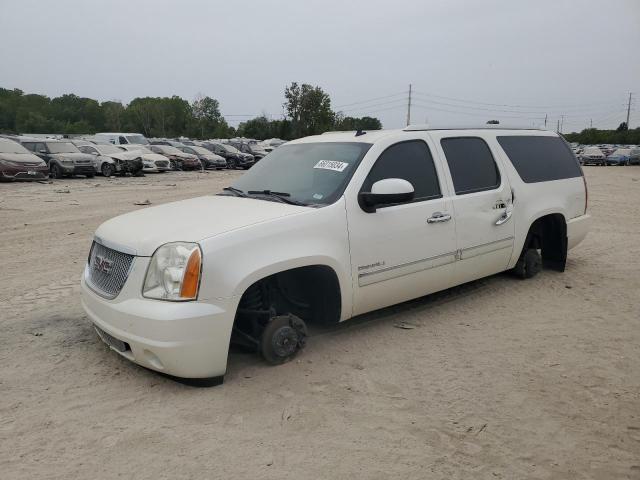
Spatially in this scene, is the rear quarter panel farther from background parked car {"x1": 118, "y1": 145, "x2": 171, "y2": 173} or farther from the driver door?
background parked car {"x1": 118, "y1": 145, "x2": 171, "y2": 173}

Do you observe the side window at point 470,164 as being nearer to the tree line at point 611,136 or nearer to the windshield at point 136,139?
the windshield at point 136,139

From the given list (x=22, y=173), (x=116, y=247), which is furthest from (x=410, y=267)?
(x=22, y=173)

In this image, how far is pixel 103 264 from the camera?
3.72 meters

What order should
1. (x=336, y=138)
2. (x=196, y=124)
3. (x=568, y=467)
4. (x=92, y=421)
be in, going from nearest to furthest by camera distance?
(x=568, y=467)
(x=92, y=421)
(x=336, y=138)
(x=196, y=124)

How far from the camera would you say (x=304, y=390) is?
11.4 feet

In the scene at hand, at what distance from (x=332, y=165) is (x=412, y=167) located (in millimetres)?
734

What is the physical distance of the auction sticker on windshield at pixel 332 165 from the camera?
423cm

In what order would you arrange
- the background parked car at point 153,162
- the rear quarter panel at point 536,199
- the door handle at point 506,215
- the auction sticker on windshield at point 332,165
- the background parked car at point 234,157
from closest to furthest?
the auction sticker on windshield at point 332,165
the door handle at point 506,215
the rear quarter panel at point 536,199
the background parked car at point 153,162
the background parked car at point 234,157

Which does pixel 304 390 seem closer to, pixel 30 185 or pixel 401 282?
pixel 401 282

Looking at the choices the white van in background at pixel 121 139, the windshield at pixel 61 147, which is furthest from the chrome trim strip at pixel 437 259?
the white van in background at pixel 121 139

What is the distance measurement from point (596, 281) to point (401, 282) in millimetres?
3107

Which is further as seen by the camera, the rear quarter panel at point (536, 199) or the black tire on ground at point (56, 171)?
the black tire on ground at point (56, 171)

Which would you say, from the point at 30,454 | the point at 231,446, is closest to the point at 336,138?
the point at 231,446

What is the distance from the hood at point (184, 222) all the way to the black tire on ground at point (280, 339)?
30.0 inches
